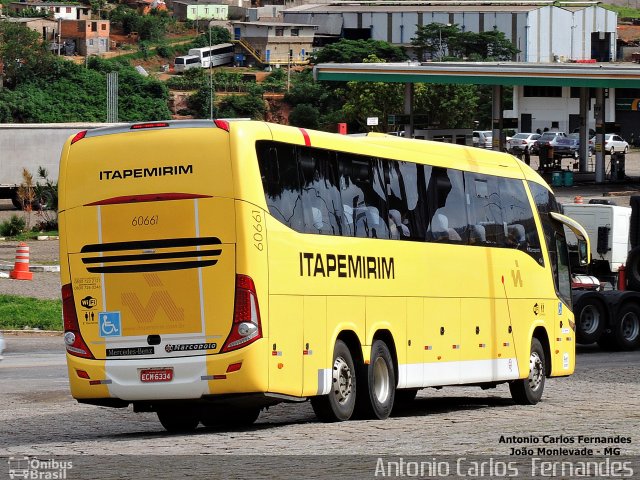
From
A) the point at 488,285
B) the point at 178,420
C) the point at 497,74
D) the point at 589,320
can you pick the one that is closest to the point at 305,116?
the point at 497,74

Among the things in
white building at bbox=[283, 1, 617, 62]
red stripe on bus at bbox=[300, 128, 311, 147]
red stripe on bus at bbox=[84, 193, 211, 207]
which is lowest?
red stripe on bus at bbox=[84, 193, 211, 207]

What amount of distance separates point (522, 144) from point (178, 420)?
84327 mm

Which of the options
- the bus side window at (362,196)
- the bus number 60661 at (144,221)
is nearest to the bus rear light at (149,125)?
the bus number 60661 at (144,221)

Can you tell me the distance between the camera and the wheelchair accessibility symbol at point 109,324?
1504cm

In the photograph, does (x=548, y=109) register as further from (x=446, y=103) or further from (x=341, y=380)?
(x=341, y=380)

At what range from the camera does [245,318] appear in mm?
14594

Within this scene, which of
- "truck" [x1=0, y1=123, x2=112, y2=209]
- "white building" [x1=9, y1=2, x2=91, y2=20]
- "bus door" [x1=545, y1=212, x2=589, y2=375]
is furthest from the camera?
"white building" [x1=9, y1=2, x2=91, y2=20]

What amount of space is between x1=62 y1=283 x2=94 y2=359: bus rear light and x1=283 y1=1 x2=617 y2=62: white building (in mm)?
129535

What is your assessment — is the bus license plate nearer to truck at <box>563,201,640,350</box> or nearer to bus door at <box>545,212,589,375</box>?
bus door at <box>545,212,589,375</box>

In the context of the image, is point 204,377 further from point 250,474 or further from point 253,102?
point 253,102

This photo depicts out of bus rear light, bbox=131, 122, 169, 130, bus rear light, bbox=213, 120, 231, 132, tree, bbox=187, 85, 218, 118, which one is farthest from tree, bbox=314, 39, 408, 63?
bus rear light, bbox=213, 120, 231, 132

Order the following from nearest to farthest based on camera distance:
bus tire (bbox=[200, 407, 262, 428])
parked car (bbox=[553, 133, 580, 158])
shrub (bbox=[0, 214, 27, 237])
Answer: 1. bus tire (bbox=[200, 407, 262, 428])
2. shrub (bbox=[0, 214, 27, 237])
3. parked car (bbox=[553, 133, 580, 158])

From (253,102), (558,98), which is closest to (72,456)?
(558,98)

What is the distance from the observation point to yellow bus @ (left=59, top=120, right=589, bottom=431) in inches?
577
